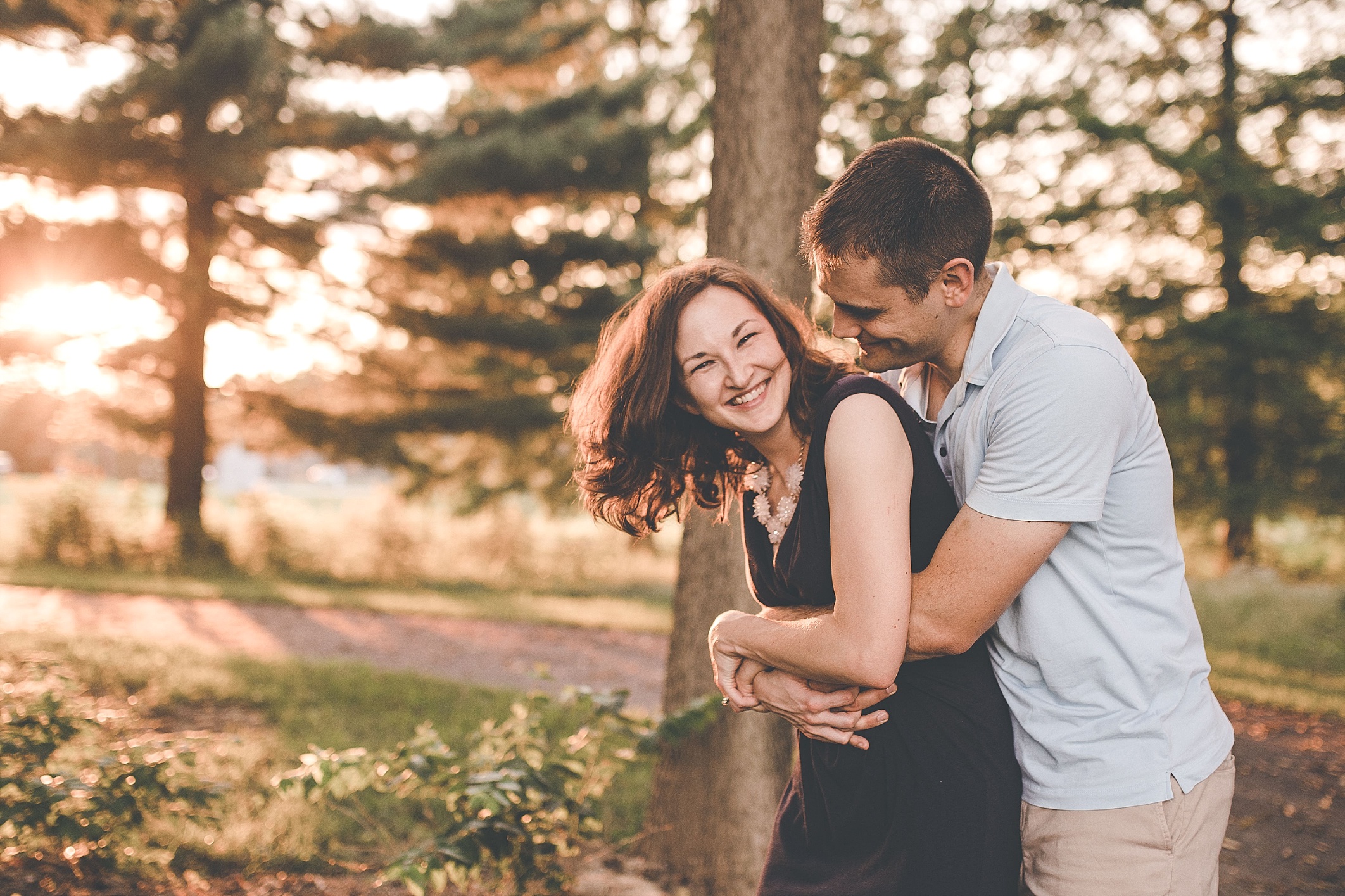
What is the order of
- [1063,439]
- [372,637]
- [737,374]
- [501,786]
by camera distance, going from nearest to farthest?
[1063,439]
[737,374]
[501,786]
[372,637]

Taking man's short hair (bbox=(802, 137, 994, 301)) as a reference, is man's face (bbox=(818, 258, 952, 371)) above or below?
below

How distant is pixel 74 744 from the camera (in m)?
4.08

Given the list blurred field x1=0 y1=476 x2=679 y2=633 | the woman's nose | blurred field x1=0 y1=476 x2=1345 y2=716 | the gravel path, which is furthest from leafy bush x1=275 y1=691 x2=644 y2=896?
blurred field x1=0 y1=476 x2=679 y2=633

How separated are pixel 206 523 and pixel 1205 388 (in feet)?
50.6

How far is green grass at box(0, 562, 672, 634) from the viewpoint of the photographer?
11062 mm

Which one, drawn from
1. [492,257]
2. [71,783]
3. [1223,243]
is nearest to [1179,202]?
[1223,243]

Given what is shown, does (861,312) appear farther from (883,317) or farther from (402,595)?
(402,595)

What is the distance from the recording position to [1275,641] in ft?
32.3

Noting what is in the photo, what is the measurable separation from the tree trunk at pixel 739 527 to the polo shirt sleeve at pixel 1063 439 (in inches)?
79.2

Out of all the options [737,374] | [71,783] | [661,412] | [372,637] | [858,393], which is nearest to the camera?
[858,393]

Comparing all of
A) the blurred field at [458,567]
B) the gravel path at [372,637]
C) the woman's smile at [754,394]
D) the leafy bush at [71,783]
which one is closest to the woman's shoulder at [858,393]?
the woman's smile at [754,394]

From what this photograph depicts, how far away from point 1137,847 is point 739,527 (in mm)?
2087

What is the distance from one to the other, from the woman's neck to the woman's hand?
1.28 ft

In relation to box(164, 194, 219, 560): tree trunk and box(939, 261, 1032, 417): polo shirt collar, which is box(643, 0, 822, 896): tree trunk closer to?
box(939, 261, 1032, 417): polo shirt collar
